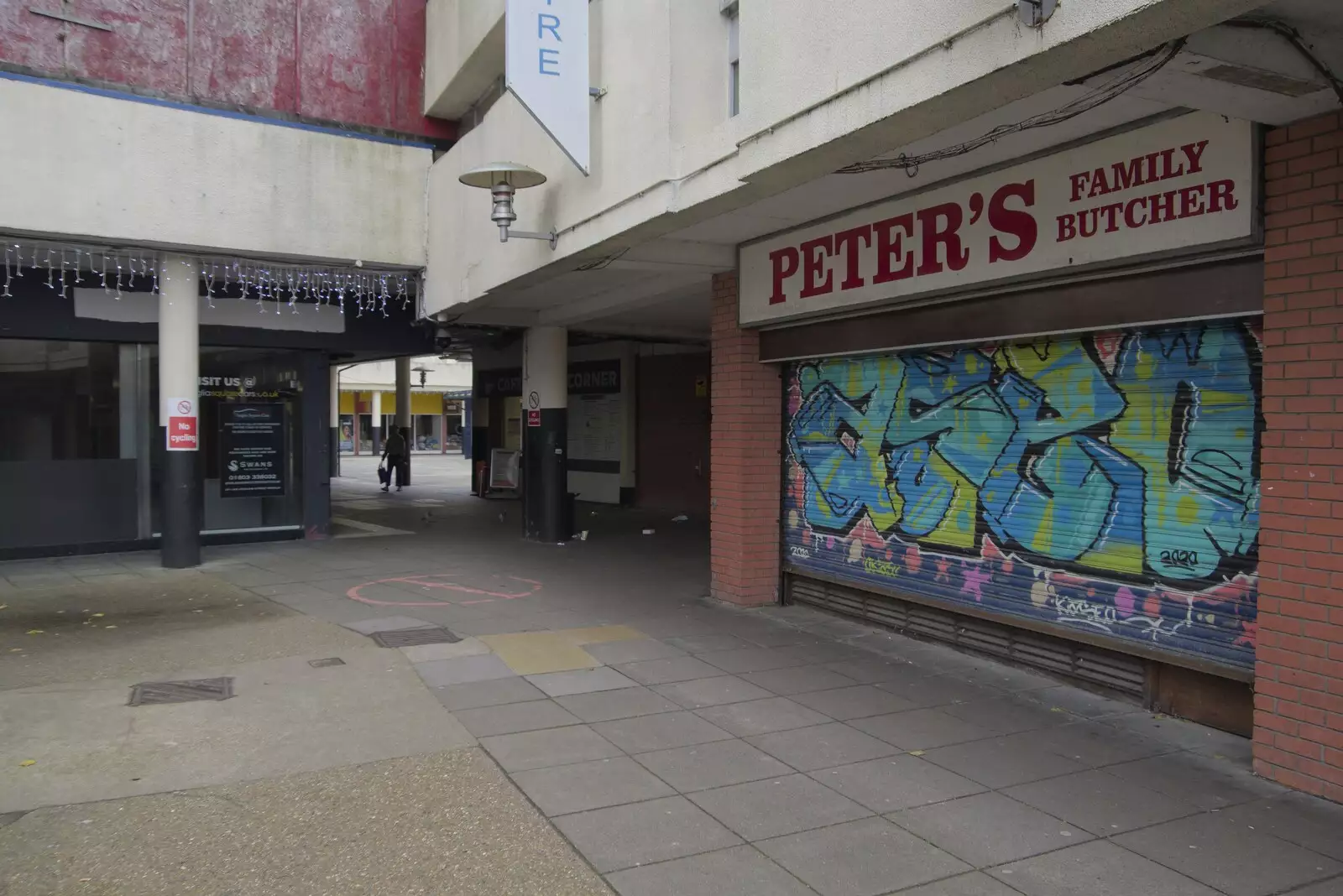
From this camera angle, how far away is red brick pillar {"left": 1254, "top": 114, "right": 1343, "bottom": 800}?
4457 mm

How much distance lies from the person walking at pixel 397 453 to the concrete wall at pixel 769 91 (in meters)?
14.9

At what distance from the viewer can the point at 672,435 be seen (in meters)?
18.9

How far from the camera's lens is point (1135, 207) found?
17.5 ft

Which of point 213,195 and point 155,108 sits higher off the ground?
point 155,108

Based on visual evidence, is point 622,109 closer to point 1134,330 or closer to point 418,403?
point 1134,330

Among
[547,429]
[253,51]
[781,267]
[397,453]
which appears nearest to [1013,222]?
[781,267]

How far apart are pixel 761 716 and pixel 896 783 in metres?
1.20

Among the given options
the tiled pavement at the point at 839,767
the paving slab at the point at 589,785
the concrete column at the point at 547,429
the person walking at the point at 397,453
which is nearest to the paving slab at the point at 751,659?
the tiled pavement at the point at 839,767

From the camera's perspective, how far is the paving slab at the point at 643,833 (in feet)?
13.0

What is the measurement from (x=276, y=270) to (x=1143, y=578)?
11.2 meters

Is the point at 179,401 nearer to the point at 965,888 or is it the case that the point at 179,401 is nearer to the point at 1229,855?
the point at 965,888

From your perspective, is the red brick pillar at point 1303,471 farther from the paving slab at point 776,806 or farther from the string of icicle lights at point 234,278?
the string of icicle lights at point 234,278

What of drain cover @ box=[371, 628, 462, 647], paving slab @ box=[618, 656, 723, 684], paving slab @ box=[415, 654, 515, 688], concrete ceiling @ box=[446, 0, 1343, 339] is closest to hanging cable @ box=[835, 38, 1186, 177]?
concrete ceiling @ box=[446, 0, 1343, 339]

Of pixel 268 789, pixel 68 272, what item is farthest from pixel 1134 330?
pixel 68 272
